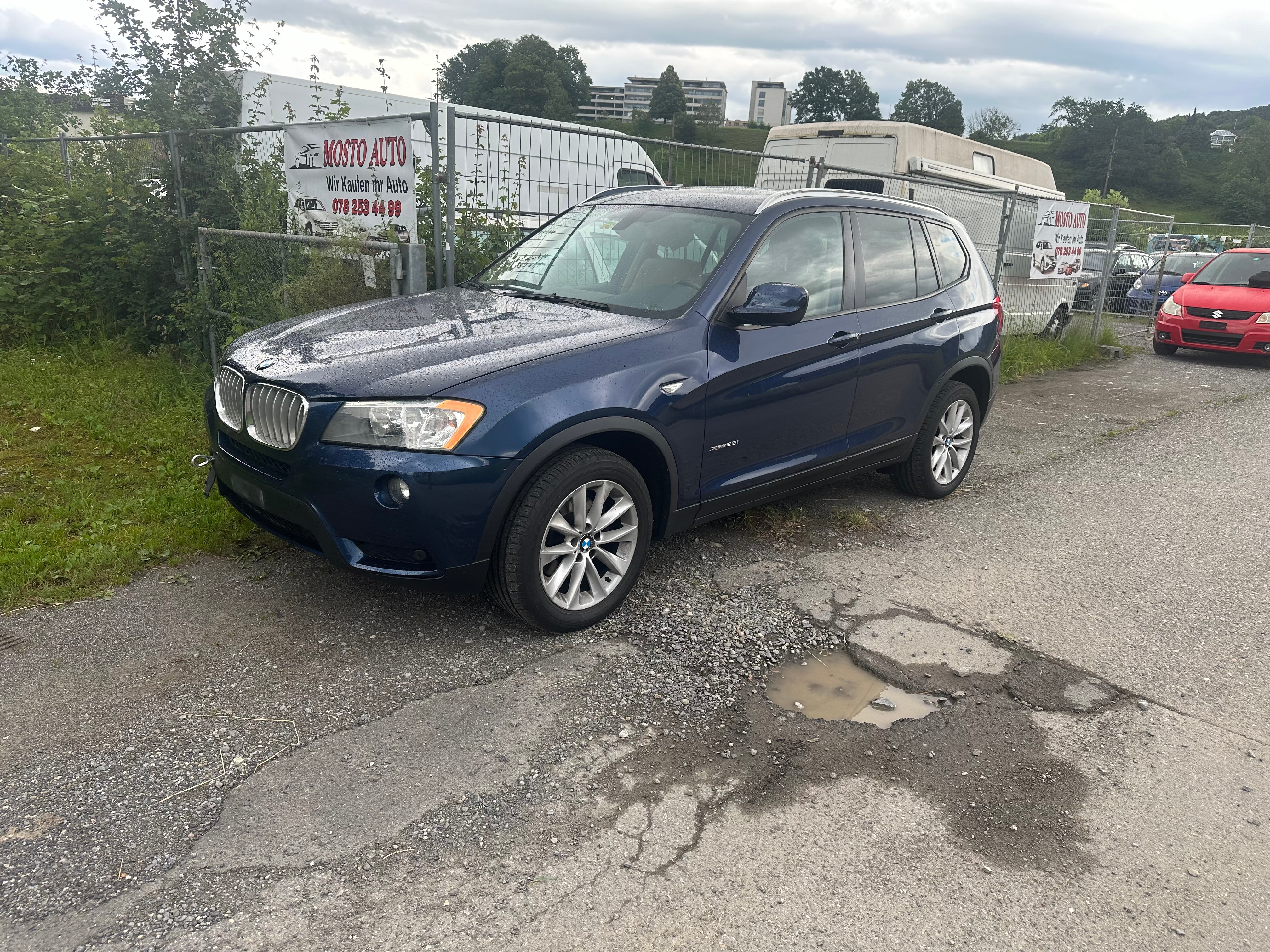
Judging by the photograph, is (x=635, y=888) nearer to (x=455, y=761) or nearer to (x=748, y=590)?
(x=455, y=761)

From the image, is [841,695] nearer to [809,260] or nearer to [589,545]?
[589,545]

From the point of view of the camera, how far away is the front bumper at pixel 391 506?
10.5 ft

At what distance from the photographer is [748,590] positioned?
14.0ft

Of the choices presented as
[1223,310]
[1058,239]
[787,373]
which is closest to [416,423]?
[787,373]

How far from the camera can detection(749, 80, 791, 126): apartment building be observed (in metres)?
140

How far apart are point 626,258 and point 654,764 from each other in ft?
8.15

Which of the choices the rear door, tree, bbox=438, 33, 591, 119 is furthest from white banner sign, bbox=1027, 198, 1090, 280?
tree, bbox=438, 33, 591, 119

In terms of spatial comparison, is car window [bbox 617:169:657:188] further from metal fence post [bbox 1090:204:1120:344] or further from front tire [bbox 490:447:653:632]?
metal fence post [bbox 1090:204:1120:344]

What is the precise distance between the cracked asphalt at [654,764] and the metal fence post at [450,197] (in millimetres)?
2489

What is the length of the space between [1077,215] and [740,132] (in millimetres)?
77772

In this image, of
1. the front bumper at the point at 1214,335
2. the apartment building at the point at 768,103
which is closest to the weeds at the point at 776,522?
the front bumper at the point at 1214,335

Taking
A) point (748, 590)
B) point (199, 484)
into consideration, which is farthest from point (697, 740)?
point (199, 484)

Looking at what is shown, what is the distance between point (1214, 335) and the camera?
12.3 meters

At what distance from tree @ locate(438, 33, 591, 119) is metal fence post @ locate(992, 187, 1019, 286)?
183ft
